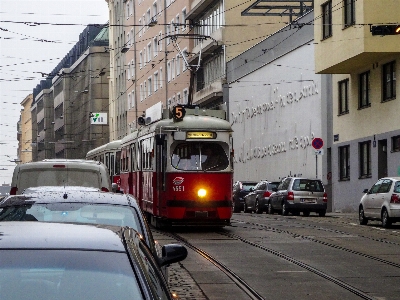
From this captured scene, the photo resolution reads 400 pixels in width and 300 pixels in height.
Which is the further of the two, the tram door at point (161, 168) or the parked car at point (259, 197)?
the parked car at point (259, 197)

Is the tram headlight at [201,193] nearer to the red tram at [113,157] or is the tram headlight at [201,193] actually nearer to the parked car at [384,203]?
the parked car at [384,203]

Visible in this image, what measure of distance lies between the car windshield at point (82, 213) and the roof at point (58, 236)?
8.13 ft

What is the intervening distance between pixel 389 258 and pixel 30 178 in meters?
6.50

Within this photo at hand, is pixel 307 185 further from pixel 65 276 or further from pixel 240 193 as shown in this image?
pixel 65 276

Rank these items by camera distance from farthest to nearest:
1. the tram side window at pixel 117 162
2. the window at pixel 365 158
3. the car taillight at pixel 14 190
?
the window at pixel 365 158, the tram side window at pixel 117 162, the car taillight at pixel 14 190

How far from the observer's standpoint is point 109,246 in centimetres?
562

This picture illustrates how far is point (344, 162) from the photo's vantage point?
46.5 metres

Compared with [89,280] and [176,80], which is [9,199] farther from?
[176,80]

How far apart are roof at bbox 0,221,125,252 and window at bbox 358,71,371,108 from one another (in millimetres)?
37400

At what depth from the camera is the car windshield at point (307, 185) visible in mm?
40625

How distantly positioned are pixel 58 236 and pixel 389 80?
3560 centimetres

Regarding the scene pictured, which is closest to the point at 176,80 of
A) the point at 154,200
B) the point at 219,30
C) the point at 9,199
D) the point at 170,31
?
the point at 170,31

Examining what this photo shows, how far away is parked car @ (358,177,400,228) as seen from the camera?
29281 mm

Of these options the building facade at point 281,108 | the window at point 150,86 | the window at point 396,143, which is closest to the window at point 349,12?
the window at point 396,143
